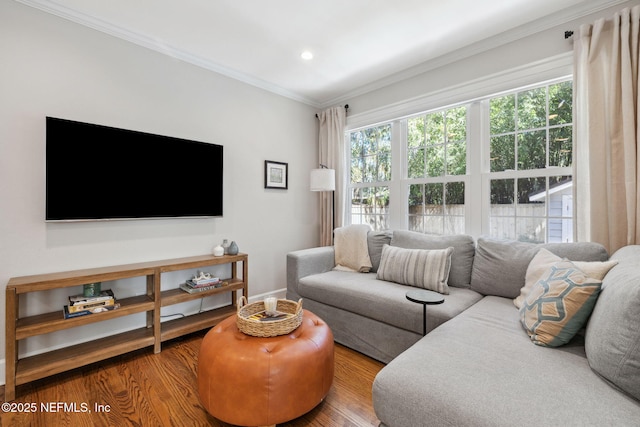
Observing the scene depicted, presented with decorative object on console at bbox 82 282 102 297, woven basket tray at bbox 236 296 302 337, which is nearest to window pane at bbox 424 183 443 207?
woven basket tray at bbox 236 296 302 337

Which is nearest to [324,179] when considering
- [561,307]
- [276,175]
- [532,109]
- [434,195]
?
[276,175]

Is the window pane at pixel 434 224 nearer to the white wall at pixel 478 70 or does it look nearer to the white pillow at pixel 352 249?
the white pillow at pixel 352 249

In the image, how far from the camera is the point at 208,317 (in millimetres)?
2643

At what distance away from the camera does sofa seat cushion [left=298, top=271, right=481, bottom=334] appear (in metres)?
1.87

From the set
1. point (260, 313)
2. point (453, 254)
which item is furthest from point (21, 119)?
point (453, 254)

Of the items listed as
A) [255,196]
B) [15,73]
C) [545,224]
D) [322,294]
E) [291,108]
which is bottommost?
[322,294]

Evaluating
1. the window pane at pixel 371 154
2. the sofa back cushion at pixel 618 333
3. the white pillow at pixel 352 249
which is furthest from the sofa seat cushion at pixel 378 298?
the window pane at pixel 371 154

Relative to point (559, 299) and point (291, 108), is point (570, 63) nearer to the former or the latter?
point (559, 299)

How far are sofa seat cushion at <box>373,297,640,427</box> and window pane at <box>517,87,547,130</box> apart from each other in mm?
1826

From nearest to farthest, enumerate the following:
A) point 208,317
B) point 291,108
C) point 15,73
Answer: point 15,73 < point 208,317 < point 291,108

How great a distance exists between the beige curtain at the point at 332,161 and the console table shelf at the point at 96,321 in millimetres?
1353

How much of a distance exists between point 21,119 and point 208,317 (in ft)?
6.66

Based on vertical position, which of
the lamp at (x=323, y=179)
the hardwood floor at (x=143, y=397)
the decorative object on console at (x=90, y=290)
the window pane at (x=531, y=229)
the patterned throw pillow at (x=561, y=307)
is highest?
the lamp at (x=323, y=179)

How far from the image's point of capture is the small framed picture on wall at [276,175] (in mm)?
3371
